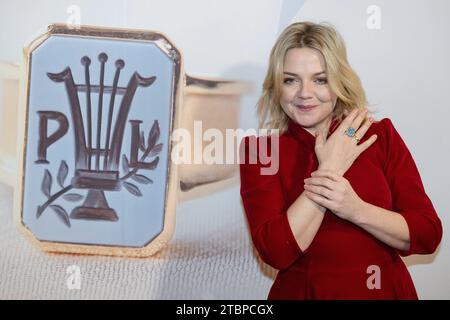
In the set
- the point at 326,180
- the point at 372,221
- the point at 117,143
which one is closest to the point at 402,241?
the point at 372,221

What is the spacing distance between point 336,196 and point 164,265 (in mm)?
557

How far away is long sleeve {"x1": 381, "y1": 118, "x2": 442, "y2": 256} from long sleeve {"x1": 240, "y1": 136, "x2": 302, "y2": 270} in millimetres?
247

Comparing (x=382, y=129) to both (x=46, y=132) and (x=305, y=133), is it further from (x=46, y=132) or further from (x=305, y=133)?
(x=46, y=132)

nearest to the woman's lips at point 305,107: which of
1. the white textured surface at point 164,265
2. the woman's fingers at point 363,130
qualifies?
the woman's fingers at point 363,130

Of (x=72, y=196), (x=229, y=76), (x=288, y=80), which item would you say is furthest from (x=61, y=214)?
(x=288, y=80)

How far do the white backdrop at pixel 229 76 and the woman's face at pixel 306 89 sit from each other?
217 millimetres

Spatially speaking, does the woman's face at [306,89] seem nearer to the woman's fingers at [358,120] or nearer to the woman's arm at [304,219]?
the woman's fingers at [358,120]

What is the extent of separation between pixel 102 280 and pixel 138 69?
0.56 meters

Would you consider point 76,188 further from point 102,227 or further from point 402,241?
point 402,241

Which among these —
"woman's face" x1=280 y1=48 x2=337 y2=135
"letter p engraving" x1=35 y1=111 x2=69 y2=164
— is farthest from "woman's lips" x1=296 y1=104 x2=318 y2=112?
"letter p engraving" x1=35 y1=111 x2=69 y2=164

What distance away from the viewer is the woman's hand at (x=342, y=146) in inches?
48.6
